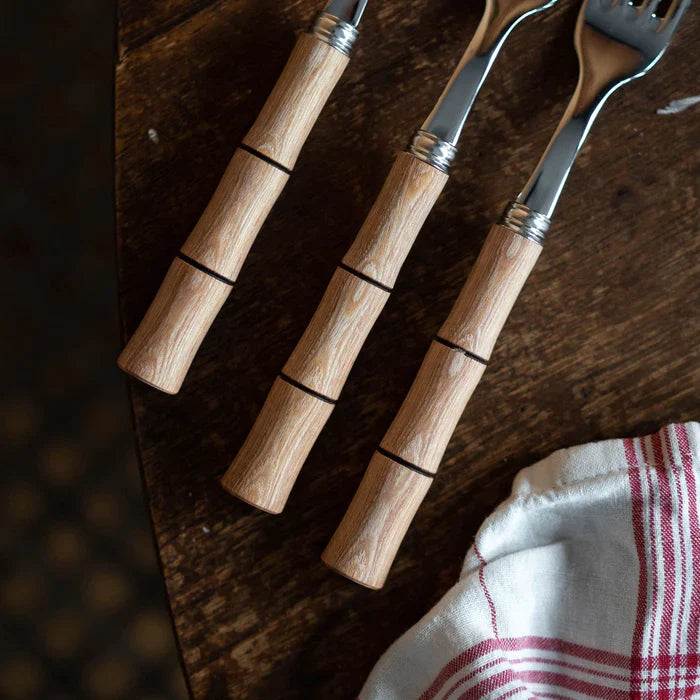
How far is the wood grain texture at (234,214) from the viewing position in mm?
437

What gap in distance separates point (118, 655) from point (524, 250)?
57 cm

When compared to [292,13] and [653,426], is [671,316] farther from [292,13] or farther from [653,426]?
[292,13]

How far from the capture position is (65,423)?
756 millimetres

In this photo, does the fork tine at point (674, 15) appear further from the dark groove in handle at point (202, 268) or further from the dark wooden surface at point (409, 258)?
the dark groove in handle at point (202, 268)

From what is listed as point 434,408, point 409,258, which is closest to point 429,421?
point 434,408

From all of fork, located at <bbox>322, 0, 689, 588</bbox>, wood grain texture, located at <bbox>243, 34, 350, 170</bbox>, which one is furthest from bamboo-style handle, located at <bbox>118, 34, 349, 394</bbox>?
fork, located at <bbox>322, 0, 689, 588</bbox>

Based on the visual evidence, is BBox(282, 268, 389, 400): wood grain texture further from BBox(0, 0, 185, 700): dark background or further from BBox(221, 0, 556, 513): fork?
BBox(0, 0, 185, 700): dark background

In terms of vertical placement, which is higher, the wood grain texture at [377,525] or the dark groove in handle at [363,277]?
the dark groove in handle at [363,277]

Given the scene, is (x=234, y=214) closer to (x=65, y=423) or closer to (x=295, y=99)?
(x=295, y=99)

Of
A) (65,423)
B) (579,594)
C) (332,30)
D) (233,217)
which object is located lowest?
(65,423)

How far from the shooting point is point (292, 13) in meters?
0.48

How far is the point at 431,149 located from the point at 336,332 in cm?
12

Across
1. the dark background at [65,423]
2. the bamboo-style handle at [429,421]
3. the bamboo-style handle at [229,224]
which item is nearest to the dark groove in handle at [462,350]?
the bamboo-style handle at [429,421]

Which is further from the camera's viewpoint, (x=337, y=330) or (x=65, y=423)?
(x=65, y=423)
